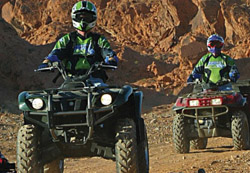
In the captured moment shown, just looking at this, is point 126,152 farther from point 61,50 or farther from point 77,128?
point 61,50

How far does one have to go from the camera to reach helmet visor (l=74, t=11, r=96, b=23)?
7418mm

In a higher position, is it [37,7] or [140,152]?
[37,7]

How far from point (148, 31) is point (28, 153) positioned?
54565mm

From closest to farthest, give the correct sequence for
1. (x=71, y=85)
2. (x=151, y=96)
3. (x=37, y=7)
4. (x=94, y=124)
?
(x=94, y=124) < (x=71, y=85) < (x=151, y=96) < (x=37, y=7)

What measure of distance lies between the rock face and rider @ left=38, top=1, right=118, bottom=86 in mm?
29475

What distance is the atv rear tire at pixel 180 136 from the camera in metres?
11.1

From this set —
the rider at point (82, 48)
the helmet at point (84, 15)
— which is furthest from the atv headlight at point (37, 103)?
the helmet at point (84, 15)

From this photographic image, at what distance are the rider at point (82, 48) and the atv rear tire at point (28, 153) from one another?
4.12ft

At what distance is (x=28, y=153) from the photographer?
5918 millimetres

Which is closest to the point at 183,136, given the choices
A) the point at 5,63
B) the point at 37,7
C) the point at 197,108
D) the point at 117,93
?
the point at 197,108

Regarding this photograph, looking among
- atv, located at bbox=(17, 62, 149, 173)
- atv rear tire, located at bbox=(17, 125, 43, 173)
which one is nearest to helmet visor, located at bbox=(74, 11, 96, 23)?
atv, located at bbox=(17, 62, 149, 173)

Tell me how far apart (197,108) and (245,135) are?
1041mm

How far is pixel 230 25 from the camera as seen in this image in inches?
2057

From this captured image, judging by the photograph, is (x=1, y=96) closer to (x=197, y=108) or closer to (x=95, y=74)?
(x=197, y=108)
